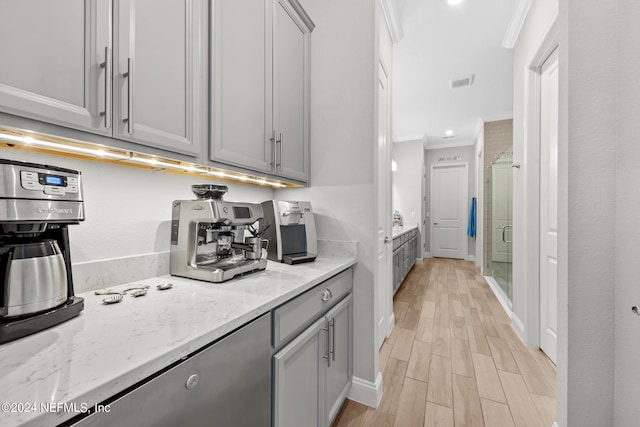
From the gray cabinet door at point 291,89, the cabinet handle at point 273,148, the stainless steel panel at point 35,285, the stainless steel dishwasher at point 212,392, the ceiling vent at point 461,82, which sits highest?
the ceiling vent at point 461,82

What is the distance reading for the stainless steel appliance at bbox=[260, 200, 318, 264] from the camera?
1.48 metres

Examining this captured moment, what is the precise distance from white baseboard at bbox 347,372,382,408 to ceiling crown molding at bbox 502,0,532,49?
3160 millimetres

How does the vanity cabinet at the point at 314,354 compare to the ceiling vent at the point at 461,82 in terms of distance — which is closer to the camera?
the vanity cabinet at the point at 314,354

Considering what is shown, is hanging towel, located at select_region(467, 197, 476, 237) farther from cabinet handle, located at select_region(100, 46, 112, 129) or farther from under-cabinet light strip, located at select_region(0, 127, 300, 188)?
cabinet handle, located at select_region(100, 46, 112, 129)

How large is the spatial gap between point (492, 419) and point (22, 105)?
7.80 ft

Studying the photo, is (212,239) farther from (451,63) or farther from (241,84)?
(451,63)

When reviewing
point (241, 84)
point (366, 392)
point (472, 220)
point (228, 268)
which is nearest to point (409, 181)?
point (472, 220)

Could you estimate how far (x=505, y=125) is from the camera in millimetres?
4574

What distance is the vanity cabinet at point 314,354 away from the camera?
3.11 feet

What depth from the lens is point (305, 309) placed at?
1102 millimetres

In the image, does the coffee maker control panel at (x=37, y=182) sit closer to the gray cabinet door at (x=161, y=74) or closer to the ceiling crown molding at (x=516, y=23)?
the gray cabinet door at (x=161, y=74)

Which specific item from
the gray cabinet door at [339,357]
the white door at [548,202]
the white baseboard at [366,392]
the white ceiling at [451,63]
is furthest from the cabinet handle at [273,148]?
the white door at [548,202]

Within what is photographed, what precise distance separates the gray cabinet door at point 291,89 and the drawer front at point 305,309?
0.69m

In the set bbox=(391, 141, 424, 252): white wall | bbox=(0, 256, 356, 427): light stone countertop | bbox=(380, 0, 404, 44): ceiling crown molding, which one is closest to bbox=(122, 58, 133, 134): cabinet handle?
bbox=(0, 256, 356, 427): light stone countertop
